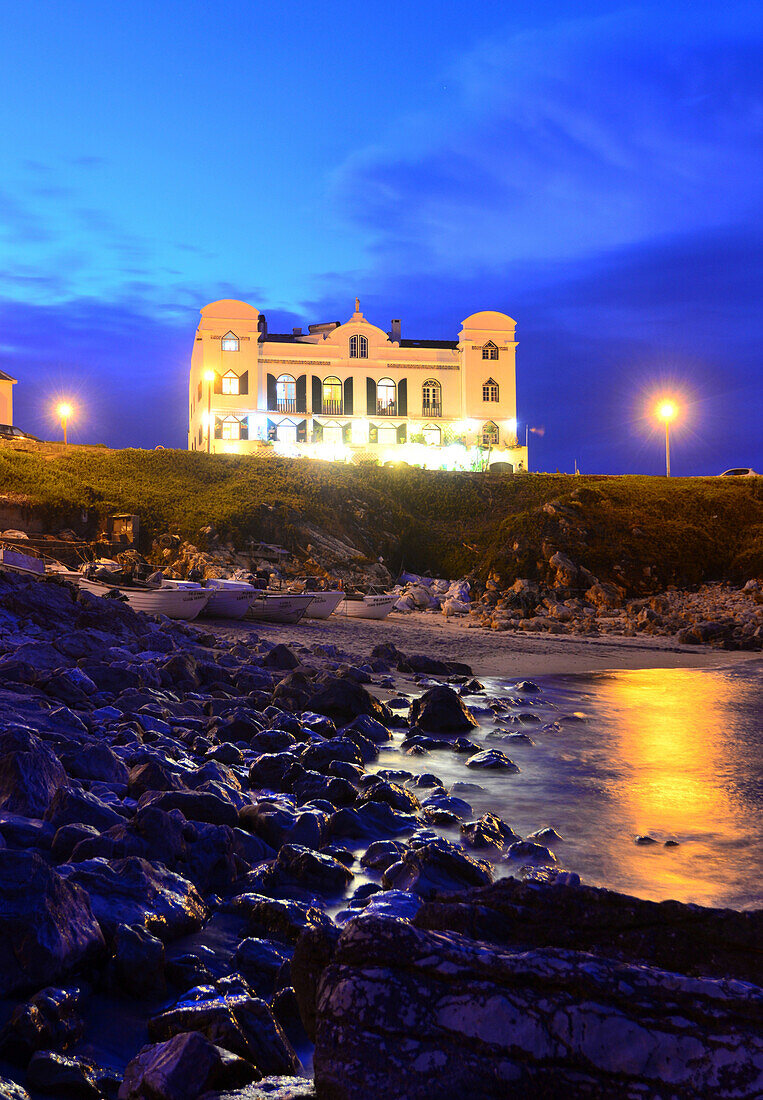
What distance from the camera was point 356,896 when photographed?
195 inches

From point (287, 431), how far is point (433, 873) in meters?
60.2

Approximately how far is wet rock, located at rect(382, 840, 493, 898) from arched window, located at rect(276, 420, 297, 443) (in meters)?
59.3

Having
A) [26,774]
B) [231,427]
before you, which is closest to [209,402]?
[231,427]

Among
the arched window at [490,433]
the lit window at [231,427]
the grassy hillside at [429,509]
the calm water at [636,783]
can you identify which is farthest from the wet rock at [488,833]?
the arched window at [490,433]

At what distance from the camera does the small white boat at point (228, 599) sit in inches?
939

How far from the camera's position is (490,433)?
65.8 m

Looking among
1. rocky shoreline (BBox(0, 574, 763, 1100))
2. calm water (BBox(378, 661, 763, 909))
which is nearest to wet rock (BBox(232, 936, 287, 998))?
rocky shoreline (BBox(0, 574, 763, 1100))

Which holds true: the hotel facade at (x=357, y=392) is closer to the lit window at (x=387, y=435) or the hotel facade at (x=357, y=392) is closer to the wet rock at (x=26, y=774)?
the lit window at (x=387, y=435)

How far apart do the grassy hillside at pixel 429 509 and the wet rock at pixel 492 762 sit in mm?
29282

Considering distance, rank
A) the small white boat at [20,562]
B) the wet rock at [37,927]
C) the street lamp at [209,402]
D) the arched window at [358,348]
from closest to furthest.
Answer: the wet rock at [37,927] → the small white boat at [20,562] → the street lamp at [209,402] → the arched window at [358,348]

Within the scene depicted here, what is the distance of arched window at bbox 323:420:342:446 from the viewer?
63.8 metres

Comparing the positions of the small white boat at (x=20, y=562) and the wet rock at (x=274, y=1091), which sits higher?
the small white boat at (x=20, y=562)

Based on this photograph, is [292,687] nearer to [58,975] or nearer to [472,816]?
[472,816]

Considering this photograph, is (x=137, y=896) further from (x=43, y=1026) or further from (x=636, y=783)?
(x=636, y=783)
